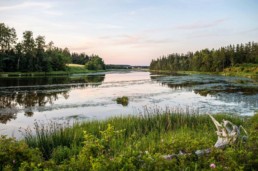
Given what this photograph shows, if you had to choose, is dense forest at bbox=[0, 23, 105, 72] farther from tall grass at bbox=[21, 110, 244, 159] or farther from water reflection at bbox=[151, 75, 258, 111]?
tall grass at bbox=[21, 110, 244, 159]

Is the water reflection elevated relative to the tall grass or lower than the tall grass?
lower

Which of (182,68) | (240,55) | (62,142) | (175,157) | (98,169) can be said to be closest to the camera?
(98,169)

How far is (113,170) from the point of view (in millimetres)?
4891

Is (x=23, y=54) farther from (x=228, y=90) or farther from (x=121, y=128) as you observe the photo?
(x=121, y=128)

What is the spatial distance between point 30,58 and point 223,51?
280 ft

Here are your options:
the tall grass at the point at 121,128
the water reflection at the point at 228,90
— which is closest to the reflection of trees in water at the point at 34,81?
the water reflection at the point at 228,90

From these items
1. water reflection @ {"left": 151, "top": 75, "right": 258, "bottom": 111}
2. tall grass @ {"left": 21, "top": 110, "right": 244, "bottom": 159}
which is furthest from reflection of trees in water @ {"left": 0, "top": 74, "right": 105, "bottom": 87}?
tall grass @ {"left": 21, "top": 110, "right": 244, "bottom": 159}

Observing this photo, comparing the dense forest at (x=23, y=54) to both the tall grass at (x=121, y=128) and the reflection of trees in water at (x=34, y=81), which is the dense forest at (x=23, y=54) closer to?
the reflection of trees in water at (x=34, y=81)

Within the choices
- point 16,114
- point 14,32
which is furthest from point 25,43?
point 16,114

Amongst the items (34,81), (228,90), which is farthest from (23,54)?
(228,90)

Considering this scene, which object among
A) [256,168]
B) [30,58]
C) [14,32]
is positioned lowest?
[256,168]

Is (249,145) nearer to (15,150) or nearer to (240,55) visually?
(15,150)

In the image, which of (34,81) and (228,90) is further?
(34,81)

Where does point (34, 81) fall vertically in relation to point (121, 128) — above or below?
above
